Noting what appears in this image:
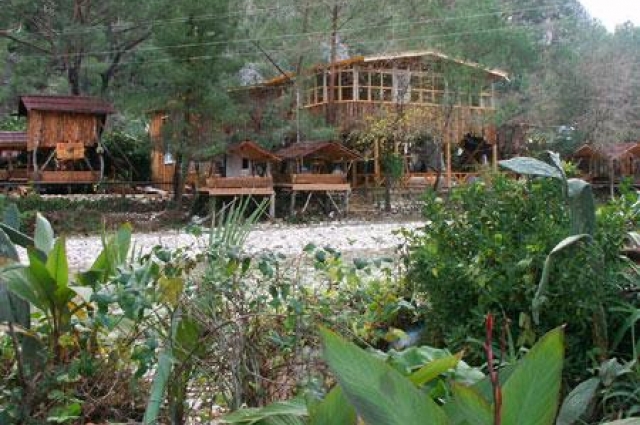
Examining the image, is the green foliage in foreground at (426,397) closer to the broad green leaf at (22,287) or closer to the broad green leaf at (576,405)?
the broad green leaf at (576,405)

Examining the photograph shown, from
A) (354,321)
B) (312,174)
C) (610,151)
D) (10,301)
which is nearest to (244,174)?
(312,174)

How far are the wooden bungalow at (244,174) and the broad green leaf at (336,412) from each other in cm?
2008

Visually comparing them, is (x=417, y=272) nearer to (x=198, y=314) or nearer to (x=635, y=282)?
(x=635, y=282)

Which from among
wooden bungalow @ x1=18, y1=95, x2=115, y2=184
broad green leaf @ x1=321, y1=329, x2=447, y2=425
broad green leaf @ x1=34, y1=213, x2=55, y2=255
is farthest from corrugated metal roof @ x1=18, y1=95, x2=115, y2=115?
broad green leaf @ x1=321, y1=329, x2=447, y2=425

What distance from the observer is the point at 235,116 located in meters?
22.5

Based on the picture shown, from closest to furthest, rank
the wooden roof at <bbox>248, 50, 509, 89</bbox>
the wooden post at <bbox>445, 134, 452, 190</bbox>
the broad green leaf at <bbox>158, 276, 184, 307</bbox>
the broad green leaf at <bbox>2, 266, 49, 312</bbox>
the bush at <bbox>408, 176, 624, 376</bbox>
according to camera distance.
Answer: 1. the broad green leaf at <bbox>158, 276, 184, 307</bbox>
2. the broad green leaf at <bbox>2, 266, 49, 312</bbox>
3. the bush at <bbox>408, 176, 624, 376</bbox>
4. the wooden roof at <bbox>248, 50, 509, 89</bbox>
5. the wooden post at <bbox>445, 134, 452, 190</bbox>

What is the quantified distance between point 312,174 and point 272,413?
75.4ft

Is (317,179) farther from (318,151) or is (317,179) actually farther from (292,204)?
(292,204)

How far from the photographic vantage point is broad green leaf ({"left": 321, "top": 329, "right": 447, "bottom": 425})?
44.8 inches

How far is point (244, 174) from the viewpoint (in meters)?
24.7

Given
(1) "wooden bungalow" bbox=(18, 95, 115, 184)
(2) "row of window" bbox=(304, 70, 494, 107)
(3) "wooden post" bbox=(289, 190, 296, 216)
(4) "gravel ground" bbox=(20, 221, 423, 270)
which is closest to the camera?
(4) "gravel ground" bbox=(20, 221, 423, 270)

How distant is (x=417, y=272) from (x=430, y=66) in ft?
82.3

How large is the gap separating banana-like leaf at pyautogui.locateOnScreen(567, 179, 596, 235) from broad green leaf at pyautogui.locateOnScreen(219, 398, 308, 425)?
1.62 meters

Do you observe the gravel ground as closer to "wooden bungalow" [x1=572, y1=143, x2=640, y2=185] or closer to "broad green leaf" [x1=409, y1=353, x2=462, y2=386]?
"broad green leaf" [x1=409, y1=353, x2=462, y2=386]
